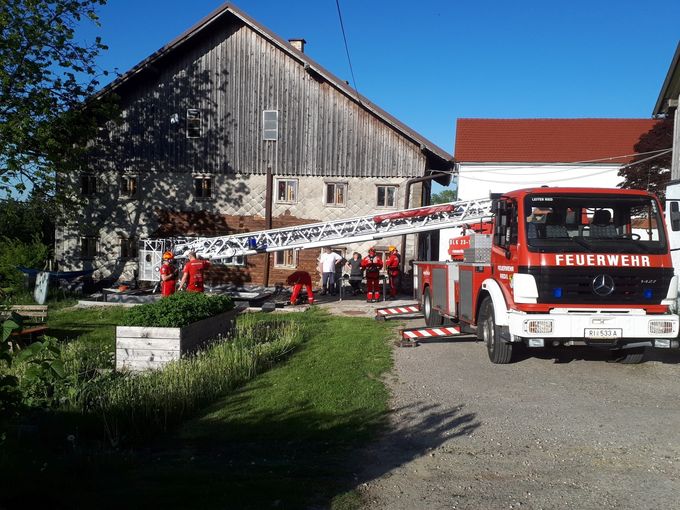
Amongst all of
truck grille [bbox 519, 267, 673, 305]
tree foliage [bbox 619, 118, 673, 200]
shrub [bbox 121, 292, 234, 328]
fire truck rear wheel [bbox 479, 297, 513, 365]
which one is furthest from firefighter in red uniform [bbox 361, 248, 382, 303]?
tree foliage [bbox 619, 118, 673, 200]

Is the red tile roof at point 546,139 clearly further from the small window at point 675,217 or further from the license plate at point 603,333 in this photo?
the license plate at point 603,333

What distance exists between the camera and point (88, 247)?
81.8 feet

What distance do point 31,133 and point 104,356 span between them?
1128 centimetres

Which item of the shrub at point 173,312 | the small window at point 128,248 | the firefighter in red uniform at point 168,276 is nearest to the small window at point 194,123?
the small window at point 128,248

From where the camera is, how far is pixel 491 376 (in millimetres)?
9312

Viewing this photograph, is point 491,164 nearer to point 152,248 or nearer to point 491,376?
point 152,248

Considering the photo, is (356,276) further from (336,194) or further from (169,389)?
(169,389)

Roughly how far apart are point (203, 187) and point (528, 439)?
64.5 feet

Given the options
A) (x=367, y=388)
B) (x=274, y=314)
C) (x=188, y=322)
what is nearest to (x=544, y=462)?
(x=367, y=388)

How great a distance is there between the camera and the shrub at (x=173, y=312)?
975 cm

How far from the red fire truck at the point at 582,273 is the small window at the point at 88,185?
62.8ft

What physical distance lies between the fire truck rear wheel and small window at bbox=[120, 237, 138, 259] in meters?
17.2

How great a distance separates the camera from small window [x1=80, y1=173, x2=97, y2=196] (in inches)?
984

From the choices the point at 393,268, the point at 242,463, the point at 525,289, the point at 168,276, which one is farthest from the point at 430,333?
the point at 393,268
